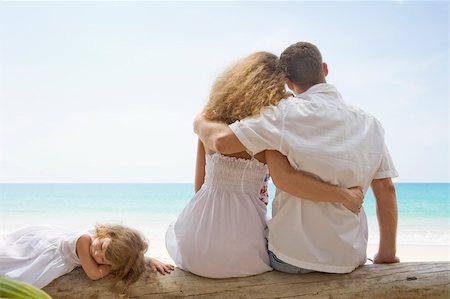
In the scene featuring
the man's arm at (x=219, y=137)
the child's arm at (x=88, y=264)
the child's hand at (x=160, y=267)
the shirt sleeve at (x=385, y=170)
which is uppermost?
the man's arm at (x=219, y=137)

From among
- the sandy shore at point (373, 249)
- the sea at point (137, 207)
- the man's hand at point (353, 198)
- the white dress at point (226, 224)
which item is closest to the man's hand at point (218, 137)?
the white dress at point (226, 224)

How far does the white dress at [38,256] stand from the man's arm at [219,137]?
27.2 inches

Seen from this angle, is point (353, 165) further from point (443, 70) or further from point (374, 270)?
point (443, 70)

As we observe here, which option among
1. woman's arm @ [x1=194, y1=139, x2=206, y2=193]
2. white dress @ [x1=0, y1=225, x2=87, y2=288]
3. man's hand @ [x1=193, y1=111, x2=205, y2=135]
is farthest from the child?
man's hand @ [x1=193, y1=111, x2=205, y2=135]

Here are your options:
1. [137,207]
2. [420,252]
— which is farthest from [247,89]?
[137,207]

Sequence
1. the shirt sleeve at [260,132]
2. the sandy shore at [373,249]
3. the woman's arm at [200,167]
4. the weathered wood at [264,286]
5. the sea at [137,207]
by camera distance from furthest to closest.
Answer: the sea at [137,207], the sandy shore at [373,249], the woman's arm at [200,167], the weathered wood at [264,286], the shirt sleeve at [260,132]

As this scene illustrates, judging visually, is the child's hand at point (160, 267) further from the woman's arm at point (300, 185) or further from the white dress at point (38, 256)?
the woman's arm at point (300, 185)

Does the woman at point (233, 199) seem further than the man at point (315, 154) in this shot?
Yes

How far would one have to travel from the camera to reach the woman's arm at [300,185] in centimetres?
195

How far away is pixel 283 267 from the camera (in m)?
2.13

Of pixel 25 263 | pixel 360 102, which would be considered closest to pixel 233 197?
pixel 25 263

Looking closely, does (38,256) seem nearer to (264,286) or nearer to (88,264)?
(88,264)

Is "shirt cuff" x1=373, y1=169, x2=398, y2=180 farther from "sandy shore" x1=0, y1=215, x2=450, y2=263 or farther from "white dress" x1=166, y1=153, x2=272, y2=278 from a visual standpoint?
"sandy shore" x1=0, y1=215, x2=450, y2=263

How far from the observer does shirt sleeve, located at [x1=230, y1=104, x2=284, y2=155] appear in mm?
1940
